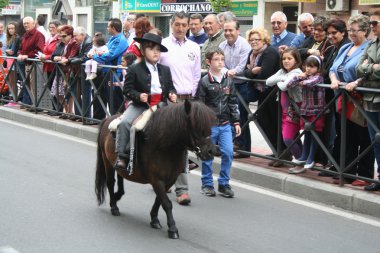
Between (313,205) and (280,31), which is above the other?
(280,31)

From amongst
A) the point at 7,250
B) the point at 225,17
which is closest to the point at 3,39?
the point at 225,17

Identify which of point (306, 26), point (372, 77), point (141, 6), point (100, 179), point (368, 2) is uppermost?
point (141, 6)

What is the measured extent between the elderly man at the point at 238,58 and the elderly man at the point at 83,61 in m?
3.51

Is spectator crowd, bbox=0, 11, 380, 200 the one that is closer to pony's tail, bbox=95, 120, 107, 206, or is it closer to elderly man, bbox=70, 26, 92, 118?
pony's tail, bbox=95, 120, 107, 206

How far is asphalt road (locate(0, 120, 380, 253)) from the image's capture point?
255 inches

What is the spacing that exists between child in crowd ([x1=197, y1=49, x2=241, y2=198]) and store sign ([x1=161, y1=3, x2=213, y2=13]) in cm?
1819

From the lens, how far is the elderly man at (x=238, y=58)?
32.8 feet

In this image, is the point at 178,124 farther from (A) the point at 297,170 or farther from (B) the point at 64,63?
(B) the point at 64,63

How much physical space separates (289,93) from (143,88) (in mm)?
2408

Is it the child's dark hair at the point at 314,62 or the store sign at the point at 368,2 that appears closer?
the child's dark hair at the point at 314,62

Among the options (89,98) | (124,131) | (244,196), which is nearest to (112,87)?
(89,98)

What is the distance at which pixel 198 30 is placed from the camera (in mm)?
11547

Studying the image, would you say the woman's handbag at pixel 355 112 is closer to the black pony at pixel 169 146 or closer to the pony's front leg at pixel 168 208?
the black pony at pixel 169 146

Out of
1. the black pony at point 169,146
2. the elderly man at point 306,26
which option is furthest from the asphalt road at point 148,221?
the elderly man at point 306,26
